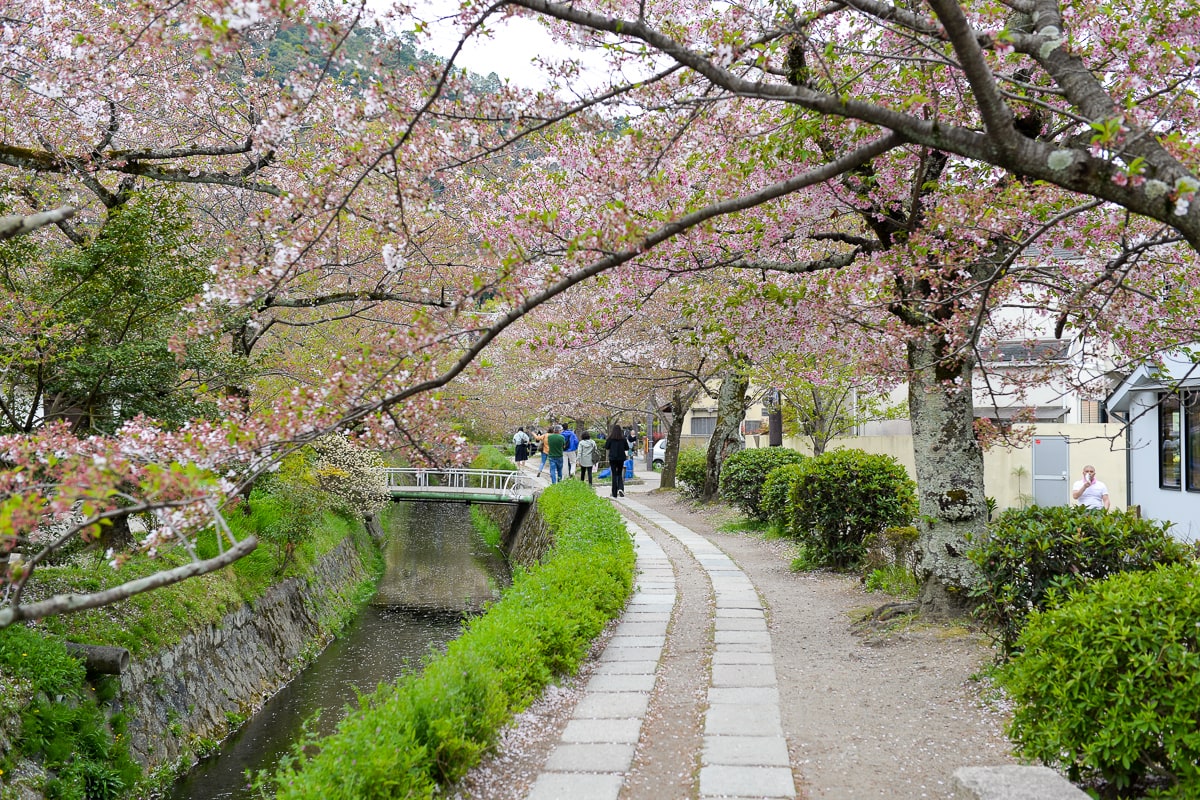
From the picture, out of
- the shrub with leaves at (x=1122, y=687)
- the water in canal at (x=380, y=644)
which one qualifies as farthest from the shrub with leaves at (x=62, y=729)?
the shrub with leaves at (x=1122, y=687)

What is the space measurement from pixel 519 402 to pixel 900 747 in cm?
2571

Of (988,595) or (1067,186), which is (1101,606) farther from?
(988,595)

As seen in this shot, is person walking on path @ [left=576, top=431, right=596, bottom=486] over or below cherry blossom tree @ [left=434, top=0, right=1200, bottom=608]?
below

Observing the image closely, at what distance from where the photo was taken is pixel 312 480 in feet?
46.9

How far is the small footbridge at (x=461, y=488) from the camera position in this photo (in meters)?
21.1

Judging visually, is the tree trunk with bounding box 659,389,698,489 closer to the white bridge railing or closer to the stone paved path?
the white bridge railing

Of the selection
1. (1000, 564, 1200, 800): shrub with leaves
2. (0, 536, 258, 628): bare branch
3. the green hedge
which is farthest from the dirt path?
(0, 536, 258, 628): bare branch

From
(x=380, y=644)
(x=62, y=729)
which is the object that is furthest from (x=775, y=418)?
(x=62, y=729)

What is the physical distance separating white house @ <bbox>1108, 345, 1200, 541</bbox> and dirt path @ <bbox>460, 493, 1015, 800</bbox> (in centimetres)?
745

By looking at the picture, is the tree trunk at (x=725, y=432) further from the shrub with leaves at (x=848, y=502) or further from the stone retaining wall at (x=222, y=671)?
the stone retaining wall at (x=222, y=671)

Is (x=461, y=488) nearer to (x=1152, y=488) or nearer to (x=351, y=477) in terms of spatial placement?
(x=351, y=477)

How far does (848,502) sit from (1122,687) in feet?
22.7

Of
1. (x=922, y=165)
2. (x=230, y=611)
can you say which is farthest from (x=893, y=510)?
(x=230, y=611)

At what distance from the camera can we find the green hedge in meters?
3.48
